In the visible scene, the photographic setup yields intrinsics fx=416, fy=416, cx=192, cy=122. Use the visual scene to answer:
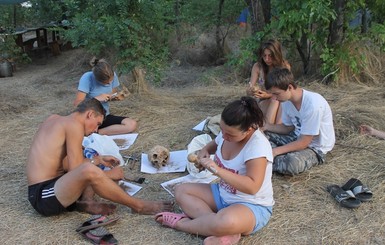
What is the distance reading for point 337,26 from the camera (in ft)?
19.9

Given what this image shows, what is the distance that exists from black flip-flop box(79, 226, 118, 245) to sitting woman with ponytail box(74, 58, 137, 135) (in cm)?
200

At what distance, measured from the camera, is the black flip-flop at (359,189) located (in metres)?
2.89

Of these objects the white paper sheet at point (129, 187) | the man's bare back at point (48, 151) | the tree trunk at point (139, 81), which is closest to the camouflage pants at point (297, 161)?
the white paper sheet at point (129, 187)

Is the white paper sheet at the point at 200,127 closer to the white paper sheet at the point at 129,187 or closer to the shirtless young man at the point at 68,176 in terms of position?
the white paper sheet at the point at 129,187

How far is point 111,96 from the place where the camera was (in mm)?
4344

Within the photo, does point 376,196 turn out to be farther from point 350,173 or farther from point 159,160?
point 159,160

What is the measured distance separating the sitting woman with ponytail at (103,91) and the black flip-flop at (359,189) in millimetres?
2376

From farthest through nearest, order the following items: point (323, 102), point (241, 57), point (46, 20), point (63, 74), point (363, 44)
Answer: point (46, 20) < point (63, 74) < point (363, 44) < point (241, 57) < point (323, 102)

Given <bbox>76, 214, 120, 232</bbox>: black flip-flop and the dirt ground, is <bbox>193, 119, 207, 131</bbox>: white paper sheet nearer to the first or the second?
the dirt ground

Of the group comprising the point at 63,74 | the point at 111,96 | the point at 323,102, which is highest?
the point at 323,102

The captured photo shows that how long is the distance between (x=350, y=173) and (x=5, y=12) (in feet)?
35.7

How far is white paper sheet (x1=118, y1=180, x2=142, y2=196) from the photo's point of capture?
10.5 feet

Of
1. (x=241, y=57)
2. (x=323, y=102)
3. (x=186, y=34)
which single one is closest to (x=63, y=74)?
(x=186, y=34)

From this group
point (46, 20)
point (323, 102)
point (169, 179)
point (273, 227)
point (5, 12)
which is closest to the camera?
point (273, 227)
